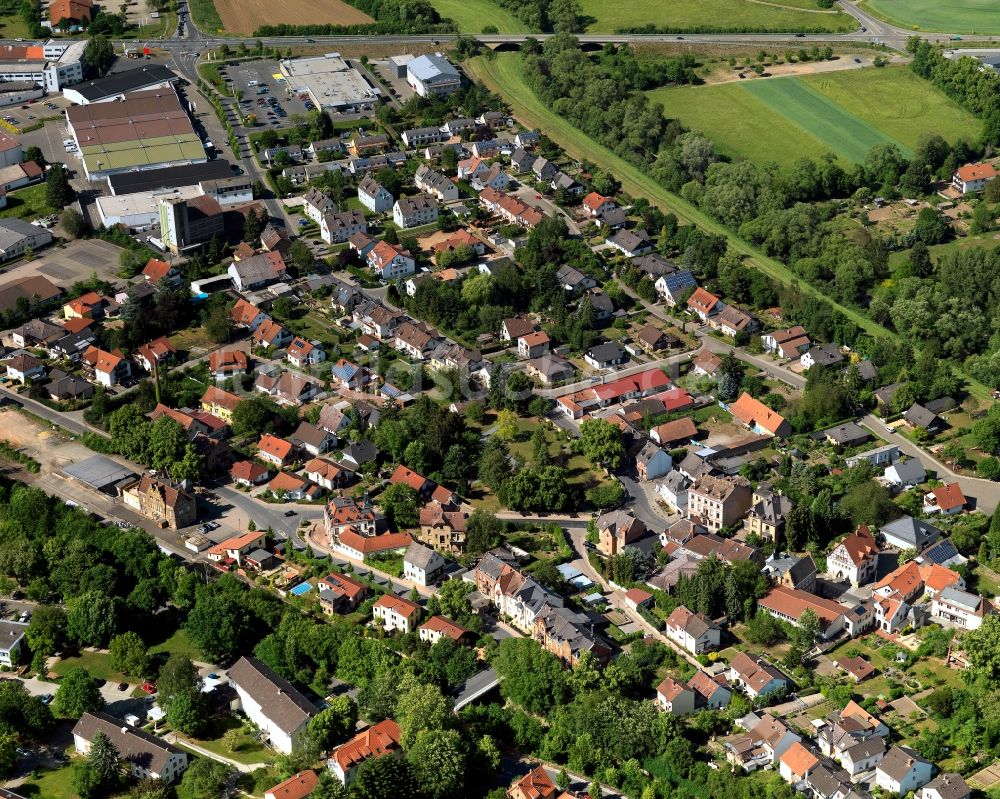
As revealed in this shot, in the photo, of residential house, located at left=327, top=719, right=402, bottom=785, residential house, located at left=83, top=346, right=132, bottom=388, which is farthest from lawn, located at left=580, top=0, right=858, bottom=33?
residential house, located at left=327, top=719, right=402, bottom=785

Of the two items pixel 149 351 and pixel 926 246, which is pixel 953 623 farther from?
pixel 149 351

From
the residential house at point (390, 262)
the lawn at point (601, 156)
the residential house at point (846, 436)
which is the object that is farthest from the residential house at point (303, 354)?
the lawn at point (601, 156)

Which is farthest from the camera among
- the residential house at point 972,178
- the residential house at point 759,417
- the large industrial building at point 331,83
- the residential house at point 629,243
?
the large industrial building at point 331,83

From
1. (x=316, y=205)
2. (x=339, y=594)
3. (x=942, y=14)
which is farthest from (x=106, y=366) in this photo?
(x=942, y=14)

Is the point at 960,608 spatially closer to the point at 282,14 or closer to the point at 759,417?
the point at 759,417

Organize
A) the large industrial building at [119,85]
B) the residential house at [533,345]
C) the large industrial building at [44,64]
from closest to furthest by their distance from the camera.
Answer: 1. the residential house at [533,345]
2. the large industrial building at [119,85]
3. the large industrial building at [44,64]

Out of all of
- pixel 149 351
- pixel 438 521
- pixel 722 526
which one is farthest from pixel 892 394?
pixel 149 351

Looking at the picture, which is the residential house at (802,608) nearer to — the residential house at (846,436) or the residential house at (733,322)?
the residential house at (846,436)
